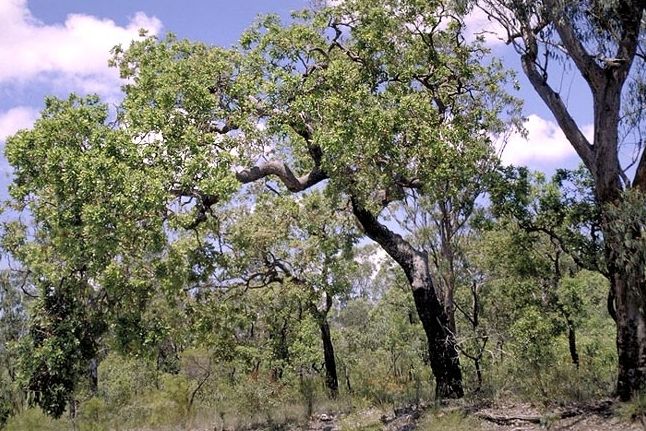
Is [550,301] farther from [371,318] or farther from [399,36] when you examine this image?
[371,318]

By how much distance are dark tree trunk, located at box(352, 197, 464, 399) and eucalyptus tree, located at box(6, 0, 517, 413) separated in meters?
0.03

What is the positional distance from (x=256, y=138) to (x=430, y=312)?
214 inches

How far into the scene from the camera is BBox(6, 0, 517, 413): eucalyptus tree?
11.0 m

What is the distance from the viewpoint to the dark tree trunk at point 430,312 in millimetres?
14219

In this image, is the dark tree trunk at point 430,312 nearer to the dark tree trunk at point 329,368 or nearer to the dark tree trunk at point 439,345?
the dark tree trunk at point 439,345

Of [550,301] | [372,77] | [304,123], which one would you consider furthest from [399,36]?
[550,301]

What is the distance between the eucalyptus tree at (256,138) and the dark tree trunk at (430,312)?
0.10 ft

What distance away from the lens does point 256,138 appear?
1291 cm

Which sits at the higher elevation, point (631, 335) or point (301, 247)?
point (301, 247)

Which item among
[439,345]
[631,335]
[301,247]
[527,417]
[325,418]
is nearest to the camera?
[631,335]

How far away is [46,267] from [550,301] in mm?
17127

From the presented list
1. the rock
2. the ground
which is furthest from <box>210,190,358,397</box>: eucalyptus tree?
the ground

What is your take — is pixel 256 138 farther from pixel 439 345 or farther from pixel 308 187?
pixel 439 345

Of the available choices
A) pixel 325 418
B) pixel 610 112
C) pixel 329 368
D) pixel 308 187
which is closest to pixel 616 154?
pixel 610 112
